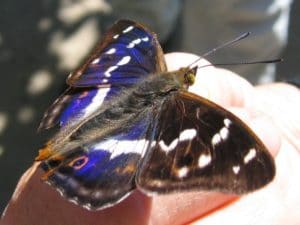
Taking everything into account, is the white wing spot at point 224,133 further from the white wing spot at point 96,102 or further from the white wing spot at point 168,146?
the white wing spot at point 96,102

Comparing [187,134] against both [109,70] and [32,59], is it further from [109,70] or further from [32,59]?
[32,59]

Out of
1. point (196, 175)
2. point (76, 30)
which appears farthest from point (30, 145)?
point (196, 175)

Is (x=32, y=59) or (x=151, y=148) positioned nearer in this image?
(x=151, y=148)

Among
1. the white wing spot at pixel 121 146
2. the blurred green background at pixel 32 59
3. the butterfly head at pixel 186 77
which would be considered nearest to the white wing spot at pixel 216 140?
the white wing spot at pixel 121 146

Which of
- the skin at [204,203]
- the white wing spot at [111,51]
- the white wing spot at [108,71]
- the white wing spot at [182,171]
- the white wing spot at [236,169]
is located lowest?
the skin at [204,203]

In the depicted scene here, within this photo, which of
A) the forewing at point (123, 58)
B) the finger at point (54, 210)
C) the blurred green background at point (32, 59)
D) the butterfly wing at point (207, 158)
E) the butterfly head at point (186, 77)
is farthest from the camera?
the blurred green background at point (32, 59)

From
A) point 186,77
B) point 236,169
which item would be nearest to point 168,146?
point 236,169

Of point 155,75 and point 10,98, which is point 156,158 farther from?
point 10,98
